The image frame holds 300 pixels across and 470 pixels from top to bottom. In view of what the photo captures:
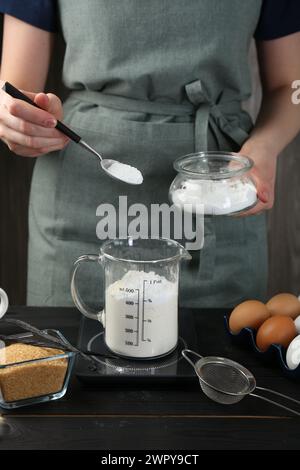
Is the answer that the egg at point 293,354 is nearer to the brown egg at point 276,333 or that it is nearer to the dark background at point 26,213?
the brown egg at point 276,333

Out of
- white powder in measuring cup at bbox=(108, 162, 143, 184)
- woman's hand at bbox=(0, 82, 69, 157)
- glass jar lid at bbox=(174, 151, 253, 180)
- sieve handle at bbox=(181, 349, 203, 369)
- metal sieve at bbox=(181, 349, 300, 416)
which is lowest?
sieve handle at bbox=(181, 349, 203, 369)

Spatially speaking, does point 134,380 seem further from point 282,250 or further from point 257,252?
point 282,250

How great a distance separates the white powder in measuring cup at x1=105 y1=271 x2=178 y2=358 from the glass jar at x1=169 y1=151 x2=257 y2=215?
Result: 17 centimetres

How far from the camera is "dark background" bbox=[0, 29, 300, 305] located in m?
1.62

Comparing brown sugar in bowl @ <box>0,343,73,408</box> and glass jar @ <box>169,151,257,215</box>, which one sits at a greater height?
glass jar @ <box>169,151,257,215</box>

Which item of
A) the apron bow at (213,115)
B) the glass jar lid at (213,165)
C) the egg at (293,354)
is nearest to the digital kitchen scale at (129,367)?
the egg at (293,354)

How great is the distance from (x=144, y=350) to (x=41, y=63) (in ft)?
2.27

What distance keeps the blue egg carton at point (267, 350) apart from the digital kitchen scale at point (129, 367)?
2.5 inches

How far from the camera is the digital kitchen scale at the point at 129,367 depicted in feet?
2.64

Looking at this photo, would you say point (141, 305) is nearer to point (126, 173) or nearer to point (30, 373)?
point (30, 373)

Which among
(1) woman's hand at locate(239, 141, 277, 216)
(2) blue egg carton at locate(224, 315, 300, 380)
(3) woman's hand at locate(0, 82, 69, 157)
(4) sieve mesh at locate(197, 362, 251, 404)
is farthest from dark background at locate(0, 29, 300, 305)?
(4) sieve mesh at locate(197, 362, 251, 404)

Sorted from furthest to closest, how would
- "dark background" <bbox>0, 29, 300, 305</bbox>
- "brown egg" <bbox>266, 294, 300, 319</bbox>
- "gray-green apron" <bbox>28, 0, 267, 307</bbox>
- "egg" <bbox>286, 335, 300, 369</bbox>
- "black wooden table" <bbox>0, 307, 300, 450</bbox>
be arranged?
"dark background" <bbox>0, 29, 300, 305</bbox>, "gray-green apron" <bbox>28, 0, 267, 307</bbox>, "brown egg" <bbox>266, 294, 300, 319</bbox>, "egg" <bbox>286, 335, 300, 369</bbox>, "black wooden table" <bbox>0, 307, 300, 450</bbox>

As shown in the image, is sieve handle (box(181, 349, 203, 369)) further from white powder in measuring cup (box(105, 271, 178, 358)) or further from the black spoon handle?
the black spoon handle

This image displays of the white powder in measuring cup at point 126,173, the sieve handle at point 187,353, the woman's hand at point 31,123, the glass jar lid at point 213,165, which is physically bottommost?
the sieve handle at point 187,353
